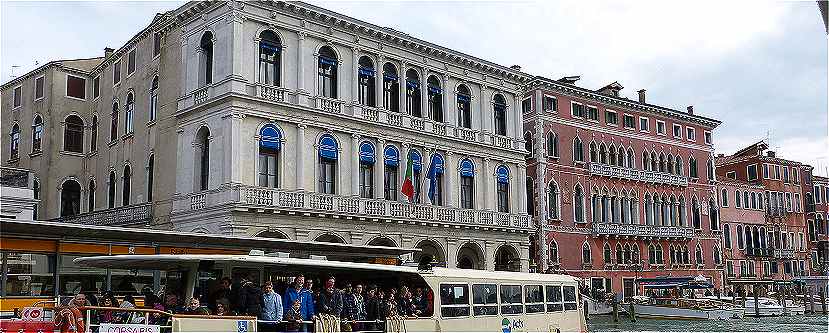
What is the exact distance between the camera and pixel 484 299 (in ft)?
53.6

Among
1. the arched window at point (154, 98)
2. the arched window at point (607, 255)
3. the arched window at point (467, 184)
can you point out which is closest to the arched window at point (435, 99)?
the arched window at point (467, 184)

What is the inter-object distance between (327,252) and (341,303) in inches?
332

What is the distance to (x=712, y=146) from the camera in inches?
2008

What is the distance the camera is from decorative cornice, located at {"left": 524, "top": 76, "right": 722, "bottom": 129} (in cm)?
4138

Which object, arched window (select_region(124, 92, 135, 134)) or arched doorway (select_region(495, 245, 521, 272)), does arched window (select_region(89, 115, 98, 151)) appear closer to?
arched window (select_region(124, 92, 135, 134))

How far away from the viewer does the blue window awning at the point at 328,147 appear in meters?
27.9

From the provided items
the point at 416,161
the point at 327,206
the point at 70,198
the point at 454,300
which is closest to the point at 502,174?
the point at 416,161

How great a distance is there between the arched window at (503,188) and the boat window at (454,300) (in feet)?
61.0

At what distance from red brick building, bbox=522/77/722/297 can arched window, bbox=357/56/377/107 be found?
43.0ft

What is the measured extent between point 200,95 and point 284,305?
1532 centimetres

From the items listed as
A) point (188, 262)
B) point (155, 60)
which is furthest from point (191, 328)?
point (155, 60)

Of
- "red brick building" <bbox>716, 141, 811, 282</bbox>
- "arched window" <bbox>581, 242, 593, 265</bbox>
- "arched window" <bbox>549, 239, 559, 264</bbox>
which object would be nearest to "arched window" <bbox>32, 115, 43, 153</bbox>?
"arched window" <bbox>549, 239, 559, 264</bbox>

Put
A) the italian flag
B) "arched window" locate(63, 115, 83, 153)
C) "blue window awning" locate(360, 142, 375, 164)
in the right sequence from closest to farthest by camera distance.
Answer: the italian flag
"blue window awning" locate(360, 142, 375, 164)
"arched window" locate(63, 115, 83, 153)

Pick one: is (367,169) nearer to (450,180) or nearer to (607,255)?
(450,180)
